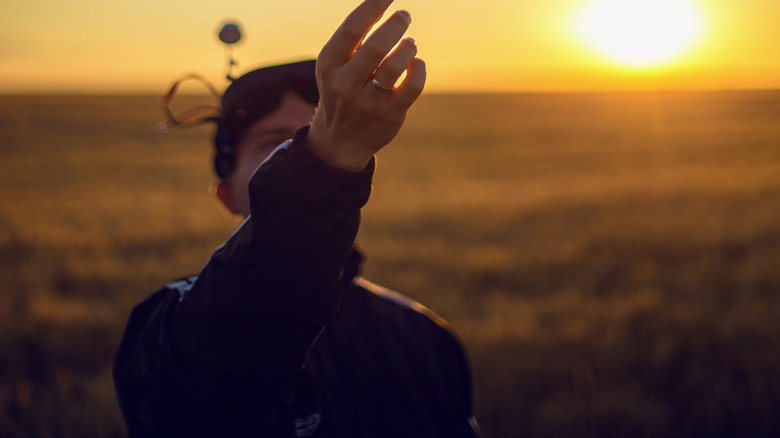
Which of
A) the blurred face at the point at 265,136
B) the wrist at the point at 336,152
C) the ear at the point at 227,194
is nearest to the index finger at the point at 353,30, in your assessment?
the wrist at the point at 336,152

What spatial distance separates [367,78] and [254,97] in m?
0.95

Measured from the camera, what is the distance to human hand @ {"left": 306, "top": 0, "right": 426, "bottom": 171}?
0.69m

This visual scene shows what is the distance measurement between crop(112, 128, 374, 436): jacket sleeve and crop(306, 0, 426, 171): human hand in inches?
3.0

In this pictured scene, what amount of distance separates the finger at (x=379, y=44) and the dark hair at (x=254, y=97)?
0.92m

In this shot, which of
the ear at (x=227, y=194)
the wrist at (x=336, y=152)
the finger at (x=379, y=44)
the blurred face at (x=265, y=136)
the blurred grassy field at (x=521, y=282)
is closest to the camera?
the finger at (x=379, y=44)

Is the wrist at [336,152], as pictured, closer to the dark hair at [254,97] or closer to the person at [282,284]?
the person at [282,284]

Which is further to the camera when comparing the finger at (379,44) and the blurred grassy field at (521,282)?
the blurred grassy field at (521,282)

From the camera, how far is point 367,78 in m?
0.71

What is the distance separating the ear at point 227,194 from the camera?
65.7 inches

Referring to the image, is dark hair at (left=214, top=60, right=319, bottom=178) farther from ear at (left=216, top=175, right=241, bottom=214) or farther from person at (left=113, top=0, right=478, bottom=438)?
person at (left=113, top=0, right=478, bottom=438)

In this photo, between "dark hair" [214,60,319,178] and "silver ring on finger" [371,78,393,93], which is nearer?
"silver ring on finger" [371,78,393,93]

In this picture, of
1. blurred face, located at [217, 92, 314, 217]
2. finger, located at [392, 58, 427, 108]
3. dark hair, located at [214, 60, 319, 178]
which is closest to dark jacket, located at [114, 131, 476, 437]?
finger, located at [392, 58, 427, 108]

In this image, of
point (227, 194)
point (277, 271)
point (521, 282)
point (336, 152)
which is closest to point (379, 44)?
point (336, 152)

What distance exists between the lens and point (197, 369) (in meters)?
0.86
